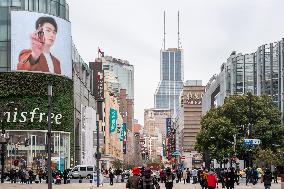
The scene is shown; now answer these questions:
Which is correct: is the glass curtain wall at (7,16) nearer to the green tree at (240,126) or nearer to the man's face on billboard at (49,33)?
the man's face on billboard at (49,33)

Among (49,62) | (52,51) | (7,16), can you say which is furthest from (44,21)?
(49,62)

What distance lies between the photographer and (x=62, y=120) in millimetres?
117438

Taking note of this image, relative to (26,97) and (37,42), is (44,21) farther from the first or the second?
(26,97)

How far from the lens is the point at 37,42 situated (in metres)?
111

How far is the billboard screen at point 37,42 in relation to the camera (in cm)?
11038

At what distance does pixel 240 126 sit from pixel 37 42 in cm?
3489

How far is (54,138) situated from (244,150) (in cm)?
3544

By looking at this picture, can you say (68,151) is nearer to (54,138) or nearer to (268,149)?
(54,138)

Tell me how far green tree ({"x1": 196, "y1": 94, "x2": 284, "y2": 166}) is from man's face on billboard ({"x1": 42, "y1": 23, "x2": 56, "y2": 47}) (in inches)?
1144

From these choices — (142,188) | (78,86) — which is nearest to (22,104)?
(78,86)

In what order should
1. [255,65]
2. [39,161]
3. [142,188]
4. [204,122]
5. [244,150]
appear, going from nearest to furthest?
[142,188] < [244,150] < [204,122] < [39,161] < [255,65]

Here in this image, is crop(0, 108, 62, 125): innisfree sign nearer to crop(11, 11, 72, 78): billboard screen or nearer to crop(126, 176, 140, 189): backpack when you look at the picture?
crop(11, 11, 72, 78): billboard screen

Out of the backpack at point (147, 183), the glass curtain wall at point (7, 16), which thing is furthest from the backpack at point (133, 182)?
the glass curtain wall at point (7, 16)

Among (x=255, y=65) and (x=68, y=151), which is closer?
(x=68, y=151)
